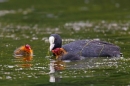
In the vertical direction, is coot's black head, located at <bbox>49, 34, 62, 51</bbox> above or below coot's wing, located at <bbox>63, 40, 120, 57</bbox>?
above

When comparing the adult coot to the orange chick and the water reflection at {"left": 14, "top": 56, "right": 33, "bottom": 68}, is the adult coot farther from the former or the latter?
the orange chick

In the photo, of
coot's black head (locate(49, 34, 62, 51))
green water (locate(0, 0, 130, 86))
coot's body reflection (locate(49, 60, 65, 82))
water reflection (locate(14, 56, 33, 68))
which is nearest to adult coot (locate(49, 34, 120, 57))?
coot's black head (locate(49, 34, 62, 51))

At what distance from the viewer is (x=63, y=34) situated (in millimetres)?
24422

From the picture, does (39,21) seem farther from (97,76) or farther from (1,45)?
(97,76)

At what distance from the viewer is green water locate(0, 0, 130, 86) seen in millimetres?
13576

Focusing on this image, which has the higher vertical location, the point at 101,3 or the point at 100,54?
the point at 101,3

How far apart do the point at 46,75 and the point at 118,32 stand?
35.4ft

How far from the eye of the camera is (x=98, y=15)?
31797 millimetres

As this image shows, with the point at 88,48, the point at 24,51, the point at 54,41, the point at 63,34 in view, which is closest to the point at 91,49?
the point at 88,48

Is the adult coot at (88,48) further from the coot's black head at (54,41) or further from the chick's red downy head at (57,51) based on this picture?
the chick's red downy head at (57,51)

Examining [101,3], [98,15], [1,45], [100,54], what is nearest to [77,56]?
[100,54]

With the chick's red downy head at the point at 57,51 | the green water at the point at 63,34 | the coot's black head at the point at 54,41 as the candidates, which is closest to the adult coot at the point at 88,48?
the coot's black head at the point at 54,41

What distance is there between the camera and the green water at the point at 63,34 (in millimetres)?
13576

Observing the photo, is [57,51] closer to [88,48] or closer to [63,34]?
[88,48]
